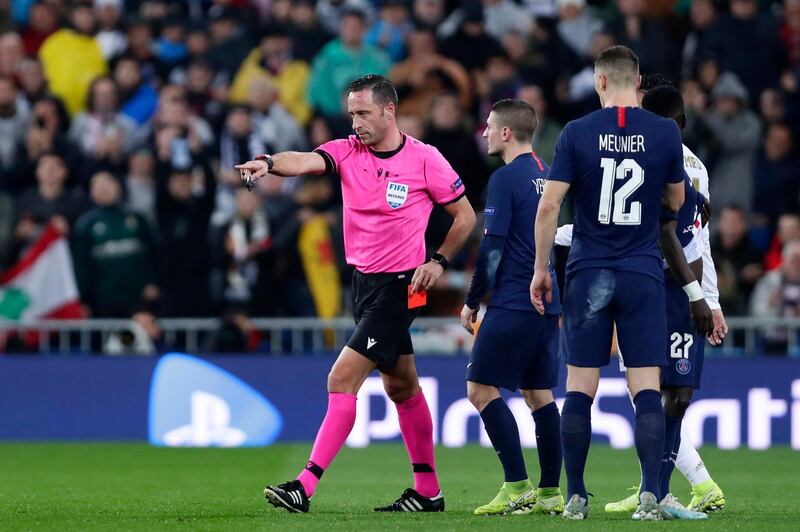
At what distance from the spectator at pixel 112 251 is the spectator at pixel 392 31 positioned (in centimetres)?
405

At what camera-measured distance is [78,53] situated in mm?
19453

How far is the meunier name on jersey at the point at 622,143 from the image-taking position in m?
8.42

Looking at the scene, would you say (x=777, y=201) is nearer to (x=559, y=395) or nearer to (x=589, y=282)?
(x=559, y=395)

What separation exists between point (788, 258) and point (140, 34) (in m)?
8.40

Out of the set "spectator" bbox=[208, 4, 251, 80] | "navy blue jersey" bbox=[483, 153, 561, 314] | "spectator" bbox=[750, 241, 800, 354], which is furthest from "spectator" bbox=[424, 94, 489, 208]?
"navy blue jersey" bbox=[483, 153, 561, 314]

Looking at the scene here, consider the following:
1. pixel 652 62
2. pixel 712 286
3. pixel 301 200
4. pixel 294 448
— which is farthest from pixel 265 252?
pixel 712 286

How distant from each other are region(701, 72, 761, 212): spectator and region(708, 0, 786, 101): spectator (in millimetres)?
933

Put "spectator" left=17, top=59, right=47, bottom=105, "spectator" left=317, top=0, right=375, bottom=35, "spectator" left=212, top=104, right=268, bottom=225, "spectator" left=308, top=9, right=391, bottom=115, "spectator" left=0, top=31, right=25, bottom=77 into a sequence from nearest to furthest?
"spectator" left=212, top=104, right=268, bottom=225 → "spectator" left=308, top=9, right=391, bottom=115 → "spectator" left=17, top=59, right=47, bottom=105 → "spectator" left=0, top=31, right=25, bottom=77 → "spectator" left=317, top=0, right=375, bottom=35

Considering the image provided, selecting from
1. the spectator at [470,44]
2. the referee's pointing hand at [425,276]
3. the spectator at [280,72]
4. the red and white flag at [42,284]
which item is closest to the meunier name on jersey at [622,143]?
the referee's pointing hand at [425,276]

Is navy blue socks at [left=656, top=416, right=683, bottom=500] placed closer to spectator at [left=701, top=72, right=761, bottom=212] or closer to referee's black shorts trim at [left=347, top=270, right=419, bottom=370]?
referee's black shorts trim at [left=347, top=270, right=419, bottom=370]

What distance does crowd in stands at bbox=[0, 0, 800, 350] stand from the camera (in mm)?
16828

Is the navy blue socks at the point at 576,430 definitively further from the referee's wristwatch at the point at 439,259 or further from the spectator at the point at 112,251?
the spectator at the point at 112,251

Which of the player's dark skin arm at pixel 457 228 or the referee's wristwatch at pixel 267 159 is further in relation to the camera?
the player's dark skin arm at pixel 457 228

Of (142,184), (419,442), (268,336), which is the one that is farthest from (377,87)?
(142,184)
